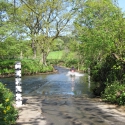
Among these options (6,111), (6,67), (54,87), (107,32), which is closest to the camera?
(6,111)

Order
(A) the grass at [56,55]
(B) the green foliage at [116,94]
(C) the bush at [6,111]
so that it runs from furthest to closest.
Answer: (A) the grass at [56,55] → (B) the green foliage at [116,94] → (C) the bush at [6,111]

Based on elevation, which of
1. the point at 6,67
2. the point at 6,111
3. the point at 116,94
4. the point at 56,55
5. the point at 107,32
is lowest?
the point at 116,94

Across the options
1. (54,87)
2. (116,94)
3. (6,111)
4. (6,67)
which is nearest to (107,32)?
(116,94)

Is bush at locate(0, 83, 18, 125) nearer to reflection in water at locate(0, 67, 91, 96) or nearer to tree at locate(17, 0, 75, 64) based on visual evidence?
reflection in water at locate(0, 67, 91, 96)

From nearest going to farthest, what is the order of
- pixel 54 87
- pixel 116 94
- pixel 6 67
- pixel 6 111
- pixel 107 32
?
pixel 6 111 → pixel 116 94 → pixel 107 32 → pixel 54 87 → pixel 6 67

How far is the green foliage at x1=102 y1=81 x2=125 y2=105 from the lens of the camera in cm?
1262

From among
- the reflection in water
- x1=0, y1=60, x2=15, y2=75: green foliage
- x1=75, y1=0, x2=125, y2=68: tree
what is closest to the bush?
x1=75, y1=0, x2=125, y2=68: tree

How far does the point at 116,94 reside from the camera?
13188 mm

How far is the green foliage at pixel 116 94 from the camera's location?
12.6 meters

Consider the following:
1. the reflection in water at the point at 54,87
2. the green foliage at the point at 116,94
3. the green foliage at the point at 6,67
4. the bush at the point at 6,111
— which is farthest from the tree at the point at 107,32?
the green foliage at the point at 6,67

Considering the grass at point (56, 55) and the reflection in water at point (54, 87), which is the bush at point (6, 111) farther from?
the grass at point (56, 55)

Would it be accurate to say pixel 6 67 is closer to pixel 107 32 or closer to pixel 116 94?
pixel 107 32

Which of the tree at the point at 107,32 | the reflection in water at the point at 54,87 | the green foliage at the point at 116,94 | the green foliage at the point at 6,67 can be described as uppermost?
the tree at the point at 107,32

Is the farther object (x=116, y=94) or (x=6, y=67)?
(x=6, y=67)
